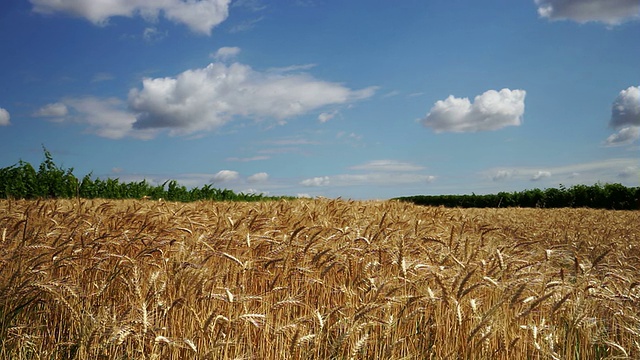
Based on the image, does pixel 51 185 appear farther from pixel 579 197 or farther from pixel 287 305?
pixel 579 197

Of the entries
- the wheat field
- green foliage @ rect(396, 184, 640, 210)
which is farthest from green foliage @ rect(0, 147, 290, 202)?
green foliage @ rect(396, 184, 640, 210)

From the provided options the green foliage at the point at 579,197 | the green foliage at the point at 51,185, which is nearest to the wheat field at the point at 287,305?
the green foliage at the point at 51,185

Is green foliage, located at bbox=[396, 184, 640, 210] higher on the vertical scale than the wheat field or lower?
higher

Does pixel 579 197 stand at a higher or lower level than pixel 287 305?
higher

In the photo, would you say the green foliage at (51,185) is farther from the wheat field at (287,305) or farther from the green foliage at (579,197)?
the green foliage at (579,197)

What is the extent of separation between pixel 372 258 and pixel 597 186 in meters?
26.3

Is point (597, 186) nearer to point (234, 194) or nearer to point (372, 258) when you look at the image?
point (234, 194)

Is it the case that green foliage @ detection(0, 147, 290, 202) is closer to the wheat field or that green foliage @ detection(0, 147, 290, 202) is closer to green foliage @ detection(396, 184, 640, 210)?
the wheat field

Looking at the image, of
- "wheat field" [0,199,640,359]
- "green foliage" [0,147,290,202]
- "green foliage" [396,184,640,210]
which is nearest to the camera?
"wheat field" [0,199,640,359]

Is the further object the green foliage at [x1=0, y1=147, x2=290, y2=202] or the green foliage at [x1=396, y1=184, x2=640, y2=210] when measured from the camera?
the green foliage at [x1=396, y1=184, x2=640, y2=210]

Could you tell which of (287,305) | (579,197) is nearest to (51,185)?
(287,305)

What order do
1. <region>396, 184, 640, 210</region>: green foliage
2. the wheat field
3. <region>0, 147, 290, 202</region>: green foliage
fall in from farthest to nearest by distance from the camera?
<region>396, 184, 640, 210</region>: green foliage, <region>0, 147, 290, 202</region>: green foliage, the wheat field

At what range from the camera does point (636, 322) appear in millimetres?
3906

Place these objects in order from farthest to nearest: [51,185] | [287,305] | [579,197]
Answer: [579,197] → [51,185] → [287,305]
